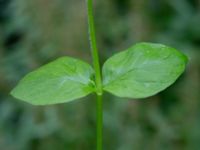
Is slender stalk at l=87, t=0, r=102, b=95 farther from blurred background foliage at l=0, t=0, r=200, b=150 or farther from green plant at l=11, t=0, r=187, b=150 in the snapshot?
blurred background foliage at l=0, t=0, r=200, b=150

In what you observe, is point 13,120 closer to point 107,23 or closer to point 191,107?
point 107,23

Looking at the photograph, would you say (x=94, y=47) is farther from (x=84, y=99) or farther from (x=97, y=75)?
(x=84, y=99)

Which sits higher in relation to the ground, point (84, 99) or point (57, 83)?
point (57, 83)

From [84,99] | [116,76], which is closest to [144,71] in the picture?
[116,76]

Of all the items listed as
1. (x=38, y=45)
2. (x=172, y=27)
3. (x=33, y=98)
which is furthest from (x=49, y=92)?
(x=172, y=27)

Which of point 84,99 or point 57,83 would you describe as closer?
point 57,83

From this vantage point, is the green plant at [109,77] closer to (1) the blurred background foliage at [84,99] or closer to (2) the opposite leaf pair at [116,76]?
(2) the opposite leaf pair at [116,76]

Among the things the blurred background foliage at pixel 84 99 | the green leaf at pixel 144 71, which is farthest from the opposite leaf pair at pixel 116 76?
the blurred background foliage at pixel 84 99
